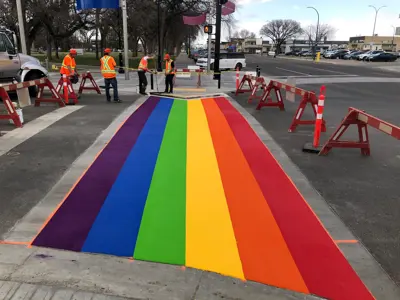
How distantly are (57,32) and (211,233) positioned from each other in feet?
139

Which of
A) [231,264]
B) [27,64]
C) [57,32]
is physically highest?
[57,32]

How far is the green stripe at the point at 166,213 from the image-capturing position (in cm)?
360

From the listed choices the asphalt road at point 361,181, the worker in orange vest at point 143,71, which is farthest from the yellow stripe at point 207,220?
the worker in orange vest at point 143,71

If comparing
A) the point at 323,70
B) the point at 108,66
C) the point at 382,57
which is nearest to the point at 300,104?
the point at 108,66

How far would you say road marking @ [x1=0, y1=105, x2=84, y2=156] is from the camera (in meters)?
7.38

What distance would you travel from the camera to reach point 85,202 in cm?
471

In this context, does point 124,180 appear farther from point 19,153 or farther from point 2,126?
point 2,126

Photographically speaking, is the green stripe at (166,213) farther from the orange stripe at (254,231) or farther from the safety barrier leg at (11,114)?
the safety barrier leg at (11,114)

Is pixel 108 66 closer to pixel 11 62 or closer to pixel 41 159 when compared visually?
pixel 11 62

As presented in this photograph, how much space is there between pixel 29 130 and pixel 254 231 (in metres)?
6.74

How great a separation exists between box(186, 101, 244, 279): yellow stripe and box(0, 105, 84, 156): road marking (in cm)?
366

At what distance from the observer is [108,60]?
12547 millimetres

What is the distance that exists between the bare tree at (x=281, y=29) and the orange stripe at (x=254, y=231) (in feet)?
484

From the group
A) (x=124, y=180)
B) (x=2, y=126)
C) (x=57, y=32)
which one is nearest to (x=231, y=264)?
(x=124, y=180)
